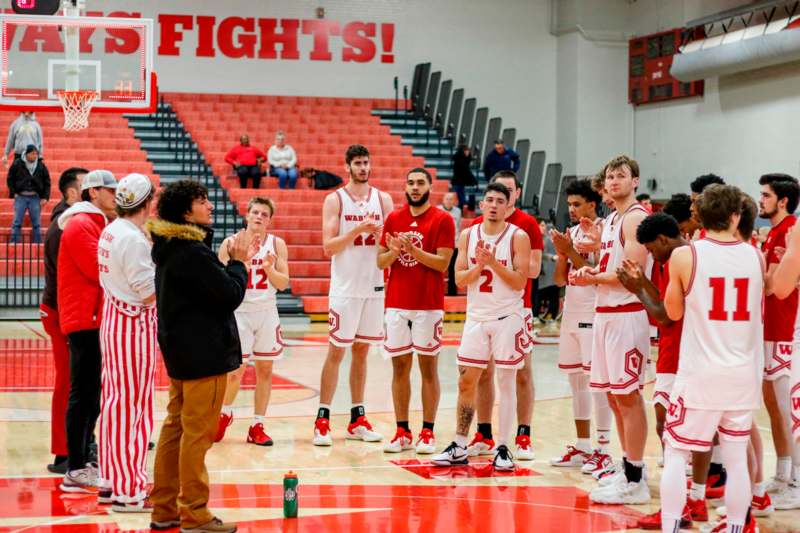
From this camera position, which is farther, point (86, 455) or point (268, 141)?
point (268, 141)

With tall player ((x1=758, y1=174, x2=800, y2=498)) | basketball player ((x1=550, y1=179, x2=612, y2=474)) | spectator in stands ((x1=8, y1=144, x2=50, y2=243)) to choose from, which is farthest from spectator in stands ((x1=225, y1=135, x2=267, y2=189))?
tall player ((x1=758, y1=174, x2=800, y2=498))

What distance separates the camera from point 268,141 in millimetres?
24250

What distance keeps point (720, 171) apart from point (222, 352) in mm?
19619

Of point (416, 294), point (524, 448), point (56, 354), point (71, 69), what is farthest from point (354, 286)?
point (71, 69)

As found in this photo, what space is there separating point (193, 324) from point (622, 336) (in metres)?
2.67

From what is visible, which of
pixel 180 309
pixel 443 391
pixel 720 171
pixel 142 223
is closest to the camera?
pixel 180 309

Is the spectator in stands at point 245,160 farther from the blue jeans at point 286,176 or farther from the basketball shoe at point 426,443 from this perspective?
the basketball shoe at point 426,443

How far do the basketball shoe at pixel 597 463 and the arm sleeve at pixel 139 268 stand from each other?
3.26 metres

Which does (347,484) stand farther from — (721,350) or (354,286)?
(721,350)

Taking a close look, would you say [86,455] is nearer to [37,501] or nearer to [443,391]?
[37,501]

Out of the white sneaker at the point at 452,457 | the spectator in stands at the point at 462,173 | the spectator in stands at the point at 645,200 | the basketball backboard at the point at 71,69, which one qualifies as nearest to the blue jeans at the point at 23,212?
the basketball backboard at the point at 71,69

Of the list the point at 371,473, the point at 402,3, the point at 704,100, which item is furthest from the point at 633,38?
the point at 371,473

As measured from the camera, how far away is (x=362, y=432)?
8.48 m

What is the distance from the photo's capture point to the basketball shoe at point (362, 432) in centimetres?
842
